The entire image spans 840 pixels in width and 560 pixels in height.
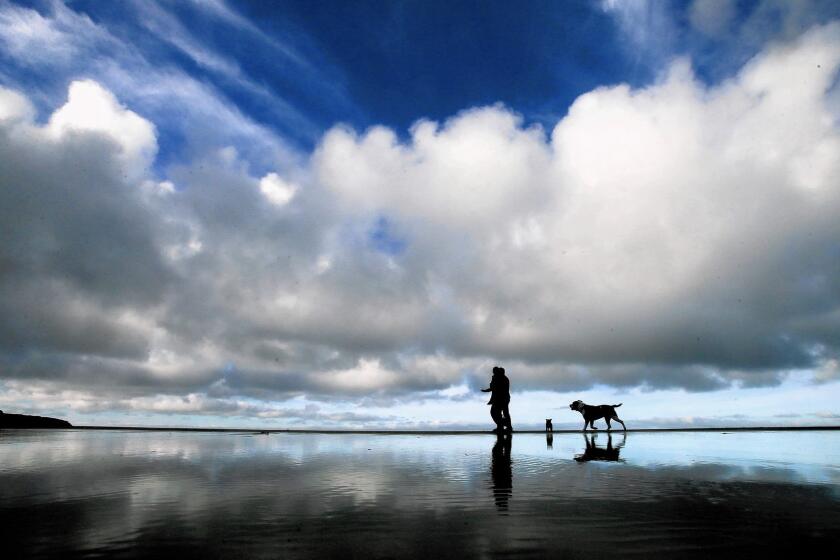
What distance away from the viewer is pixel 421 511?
6297mm

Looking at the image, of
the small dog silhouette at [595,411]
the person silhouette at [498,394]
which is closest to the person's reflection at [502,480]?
the person silhouette at [498,394]

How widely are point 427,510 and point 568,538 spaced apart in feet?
6.63

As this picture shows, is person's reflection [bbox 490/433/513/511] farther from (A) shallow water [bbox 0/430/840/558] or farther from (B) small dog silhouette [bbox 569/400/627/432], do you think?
(B) small dog silhouette [bbox 569/400/627/432]

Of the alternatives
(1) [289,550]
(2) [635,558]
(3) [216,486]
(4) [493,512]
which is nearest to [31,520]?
(3) [216,486]

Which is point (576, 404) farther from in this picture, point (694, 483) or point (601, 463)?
point (694, 483)

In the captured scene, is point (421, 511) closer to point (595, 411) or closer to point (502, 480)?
point (502, 480)

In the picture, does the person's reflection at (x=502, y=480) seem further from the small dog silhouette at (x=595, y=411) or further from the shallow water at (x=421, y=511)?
the small dog silhouette at (x=595, y=411)

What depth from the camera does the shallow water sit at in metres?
4.63

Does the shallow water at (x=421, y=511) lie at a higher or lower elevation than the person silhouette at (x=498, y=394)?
lower

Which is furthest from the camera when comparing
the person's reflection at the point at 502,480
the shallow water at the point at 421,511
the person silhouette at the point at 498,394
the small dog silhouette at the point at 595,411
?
the small dog silhouette at the point at 595,411

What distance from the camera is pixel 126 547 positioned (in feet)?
15.3

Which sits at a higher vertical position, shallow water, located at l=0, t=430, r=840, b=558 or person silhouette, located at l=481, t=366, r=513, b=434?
person silhouette, located at l=481, t=366, r=513, b=434

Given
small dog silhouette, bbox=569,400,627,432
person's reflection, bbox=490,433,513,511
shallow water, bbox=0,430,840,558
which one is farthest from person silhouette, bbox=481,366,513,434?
shallow water, bbox=0,430,840,558

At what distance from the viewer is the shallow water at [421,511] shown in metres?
4.63
